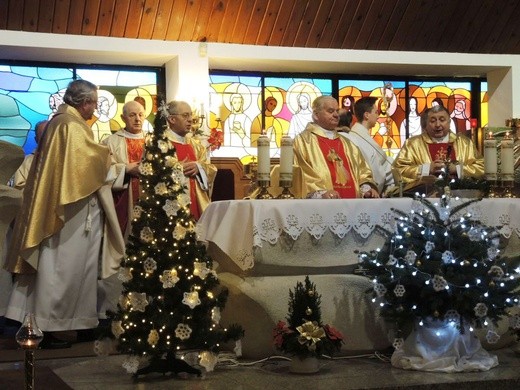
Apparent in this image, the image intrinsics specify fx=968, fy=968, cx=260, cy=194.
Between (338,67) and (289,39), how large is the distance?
96 cm

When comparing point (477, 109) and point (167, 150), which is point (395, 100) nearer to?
point (477, 109)

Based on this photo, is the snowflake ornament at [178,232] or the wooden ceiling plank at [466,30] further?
the wooden ceiling plank at [466,30]

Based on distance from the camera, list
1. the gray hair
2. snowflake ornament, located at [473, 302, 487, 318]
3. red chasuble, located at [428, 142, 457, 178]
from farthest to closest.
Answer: red chasuble, located at [428, 142, 457, 178]
the gray hair
snowflake ornament, located at [473, 302, 487, 318]

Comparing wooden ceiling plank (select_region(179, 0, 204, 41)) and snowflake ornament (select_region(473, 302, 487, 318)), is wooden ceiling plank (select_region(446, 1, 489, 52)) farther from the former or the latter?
snowflake ornament (select_region(473, 302, 487, 318))

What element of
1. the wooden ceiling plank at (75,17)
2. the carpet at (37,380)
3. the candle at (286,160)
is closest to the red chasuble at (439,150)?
the candle at (286,160)

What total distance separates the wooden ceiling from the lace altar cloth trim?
5.60 m

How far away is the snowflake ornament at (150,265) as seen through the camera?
5180 millimetres

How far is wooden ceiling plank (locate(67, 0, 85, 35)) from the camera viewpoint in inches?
428

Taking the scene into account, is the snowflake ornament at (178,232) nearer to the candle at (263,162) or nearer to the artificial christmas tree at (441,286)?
the candle at (263,162)

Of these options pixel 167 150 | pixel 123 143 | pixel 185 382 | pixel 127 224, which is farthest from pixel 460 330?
pixel 123 143

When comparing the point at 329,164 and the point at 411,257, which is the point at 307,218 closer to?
the point at 411,257

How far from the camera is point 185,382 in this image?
16.6 ft

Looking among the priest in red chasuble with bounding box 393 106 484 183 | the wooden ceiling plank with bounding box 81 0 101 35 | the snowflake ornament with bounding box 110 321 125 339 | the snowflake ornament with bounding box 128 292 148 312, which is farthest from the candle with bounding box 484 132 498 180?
the wooden ceiling plank with bounding box 81 0 101 35

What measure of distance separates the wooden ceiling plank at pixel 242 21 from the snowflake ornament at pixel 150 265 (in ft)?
22.1
